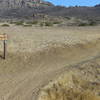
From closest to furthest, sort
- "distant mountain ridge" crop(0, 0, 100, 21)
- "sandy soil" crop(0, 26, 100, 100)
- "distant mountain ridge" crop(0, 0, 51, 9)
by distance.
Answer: "sandy soil" crop(0, 26, 100, 100), "distant mountain ridge" crop(0, 0, 100, 21), "distant mountain ridge" crop(0, 0, 51, 9)

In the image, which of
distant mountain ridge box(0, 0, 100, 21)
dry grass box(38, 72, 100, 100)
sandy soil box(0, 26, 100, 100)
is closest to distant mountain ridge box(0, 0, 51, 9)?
distant mountain ridge box(0, 0, 100, 21)

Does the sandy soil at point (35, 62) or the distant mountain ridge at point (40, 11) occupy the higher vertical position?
the sandy soil at point (35, 62)

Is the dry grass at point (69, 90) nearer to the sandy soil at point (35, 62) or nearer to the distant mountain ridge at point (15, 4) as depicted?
the sandy soil at point (35, 62)

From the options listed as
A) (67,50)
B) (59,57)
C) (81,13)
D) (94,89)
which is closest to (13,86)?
(94,89)

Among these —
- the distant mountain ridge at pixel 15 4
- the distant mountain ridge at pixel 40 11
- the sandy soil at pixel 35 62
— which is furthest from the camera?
the distant mountain ridge at pixel 15 4

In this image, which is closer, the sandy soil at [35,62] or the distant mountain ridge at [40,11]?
the sandy soil at [35,62]

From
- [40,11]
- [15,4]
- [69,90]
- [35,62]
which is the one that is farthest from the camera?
[15,4]

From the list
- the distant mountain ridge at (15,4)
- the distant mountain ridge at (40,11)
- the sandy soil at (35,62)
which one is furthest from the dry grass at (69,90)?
the distant mountain ridge at (15,4)

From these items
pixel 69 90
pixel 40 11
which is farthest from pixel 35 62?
pixel 40 11

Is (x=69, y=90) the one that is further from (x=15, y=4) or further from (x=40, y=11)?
(x=15, y=4)

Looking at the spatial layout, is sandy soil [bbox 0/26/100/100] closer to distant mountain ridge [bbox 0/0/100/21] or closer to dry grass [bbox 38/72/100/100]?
dry grass [bbox 38/72/100/100]

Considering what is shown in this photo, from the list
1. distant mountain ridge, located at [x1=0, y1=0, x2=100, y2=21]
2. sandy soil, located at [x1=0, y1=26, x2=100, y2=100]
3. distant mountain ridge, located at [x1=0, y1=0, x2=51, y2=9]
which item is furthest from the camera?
distant mountain ridge, located at [x1=0, y1=0, x2=51, y2=9]

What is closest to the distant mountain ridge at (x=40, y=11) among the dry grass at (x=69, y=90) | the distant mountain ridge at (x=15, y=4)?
the distant mountain ridge at (x=15, y=4)

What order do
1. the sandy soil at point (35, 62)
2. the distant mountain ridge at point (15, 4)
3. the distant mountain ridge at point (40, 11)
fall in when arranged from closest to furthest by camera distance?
the sandy soil at point (35, 62), the distant mountain ridge at point (40, 11), the distant mountain ridge at point (15, 4)
